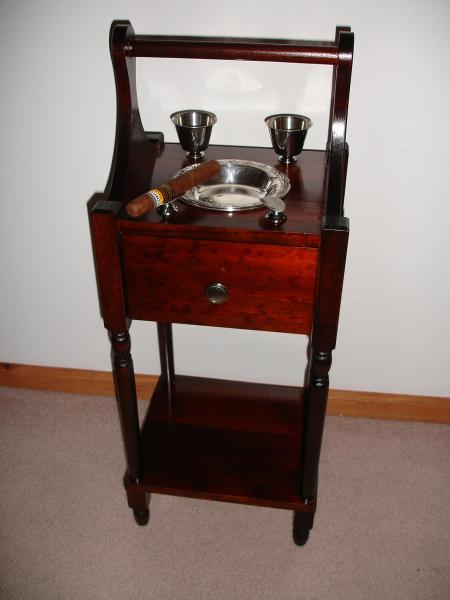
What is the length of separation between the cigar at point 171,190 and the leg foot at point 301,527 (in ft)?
2.37

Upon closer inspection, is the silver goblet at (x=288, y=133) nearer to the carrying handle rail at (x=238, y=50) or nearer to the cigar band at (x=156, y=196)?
the carrying handle rail at (x=238, y=50)

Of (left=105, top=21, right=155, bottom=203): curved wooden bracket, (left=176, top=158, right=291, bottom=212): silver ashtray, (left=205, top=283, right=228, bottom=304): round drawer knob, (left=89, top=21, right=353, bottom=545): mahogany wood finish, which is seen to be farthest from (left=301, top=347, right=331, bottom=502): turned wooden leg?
(left=105, top=21, right=155, bottom=203): curved wooden bracket

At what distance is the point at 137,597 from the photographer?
1179 mm

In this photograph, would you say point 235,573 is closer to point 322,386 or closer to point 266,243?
point 322,386

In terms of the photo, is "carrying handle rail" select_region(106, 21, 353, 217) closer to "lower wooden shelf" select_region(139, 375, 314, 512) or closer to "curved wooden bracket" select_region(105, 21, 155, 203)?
"curved wooden bracket" select_region(105, 21, 155, 203)

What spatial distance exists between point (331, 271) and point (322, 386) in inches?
8.9

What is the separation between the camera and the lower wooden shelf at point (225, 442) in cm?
121

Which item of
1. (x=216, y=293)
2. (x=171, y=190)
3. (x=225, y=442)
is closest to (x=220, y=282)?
(x=216, y=293)

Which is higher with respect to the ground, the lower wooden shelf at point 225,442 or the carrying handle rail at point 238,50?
the carrying handle rail at point 238,50

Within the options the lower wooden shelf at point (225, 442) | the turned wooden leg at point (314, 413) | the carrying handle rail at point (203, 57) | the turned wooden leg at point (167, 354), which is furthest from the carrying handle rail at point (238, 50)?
the lower wooden shelf at point (225, 442)

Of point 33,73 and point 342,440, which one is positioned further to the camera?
point 342,440

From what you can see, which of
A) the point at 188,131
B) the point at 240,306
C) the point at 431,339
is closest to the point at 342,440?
the point at 431,339

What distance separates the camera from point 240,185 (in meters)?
1.04

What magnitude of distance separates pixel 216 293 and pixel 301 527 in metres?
0.60
